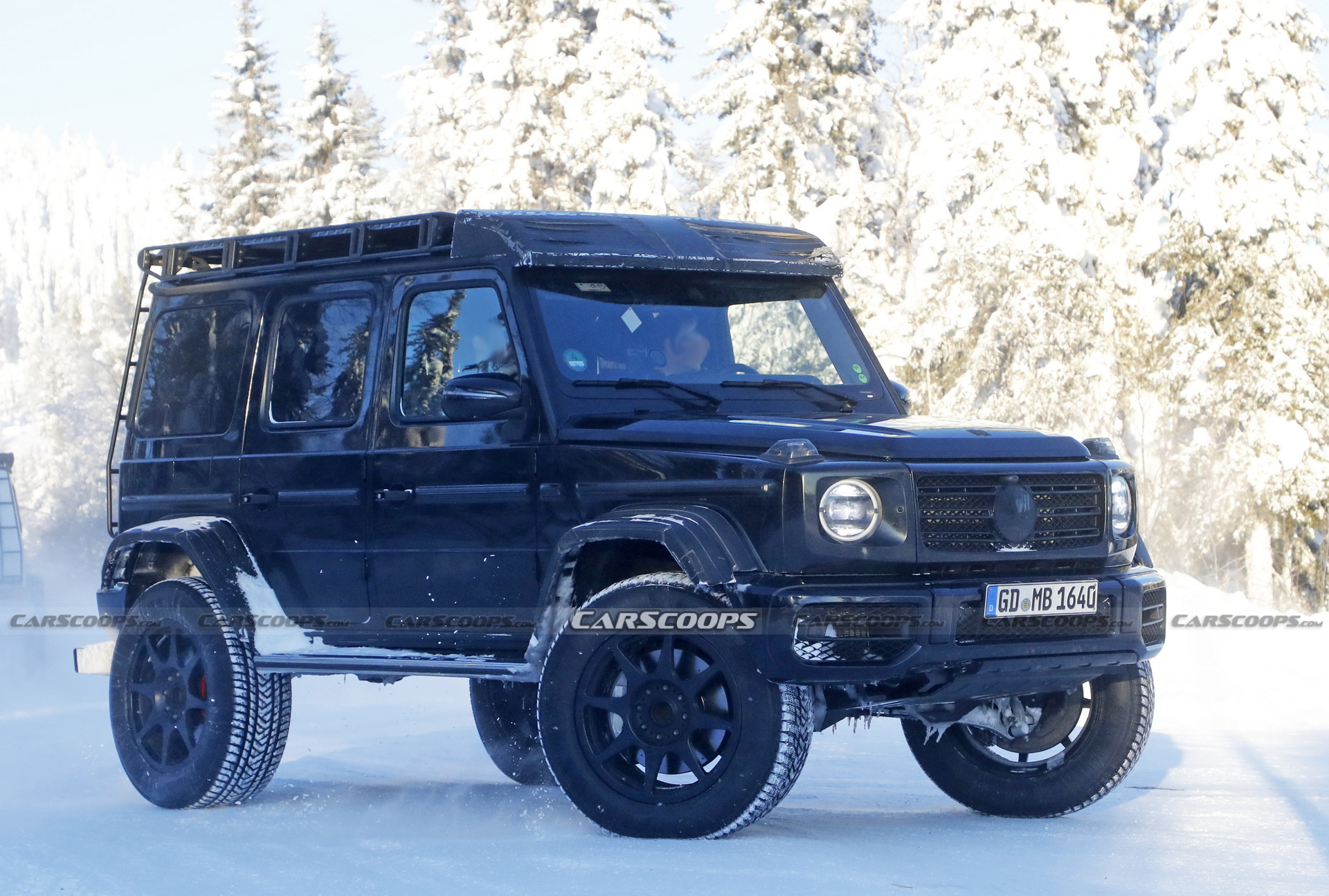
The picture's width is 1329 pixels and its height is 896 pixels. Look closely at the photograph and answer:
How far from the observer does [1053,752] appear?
256 inches

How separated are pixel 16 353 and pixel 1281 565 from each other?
147 metres

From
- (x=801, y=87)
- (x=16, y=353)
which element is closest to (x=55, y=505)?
(x=801, y=87)

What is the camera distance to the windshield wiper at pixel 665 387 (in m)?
6.18

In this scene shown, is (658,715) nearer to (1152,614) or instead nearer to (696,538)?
(696,538)

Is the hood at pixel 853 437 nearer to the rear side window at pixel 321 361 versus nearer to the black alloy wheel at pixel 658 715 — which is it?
the black alloy wheel at pixel 658 715

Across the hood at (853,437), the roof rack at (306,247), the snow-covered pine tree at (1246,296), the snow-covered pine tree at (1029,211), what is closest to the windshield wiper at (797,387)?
the hood at (853,437)

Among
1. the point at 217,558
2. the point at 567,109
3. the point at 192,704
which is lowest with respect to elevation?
the point at 192,704

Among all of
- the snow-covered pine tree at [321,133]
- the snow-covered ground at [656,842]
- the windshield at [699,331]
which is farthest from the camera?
the snow-covered pine tree at [321,133]

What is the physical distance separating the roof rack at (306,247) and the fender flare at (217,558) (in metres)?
1.21

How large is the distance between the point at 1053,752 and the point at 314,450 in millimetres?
3338

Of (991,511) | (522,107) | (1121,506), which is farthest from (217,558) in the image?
(522,107)

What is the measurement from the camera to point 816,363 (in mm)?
6742

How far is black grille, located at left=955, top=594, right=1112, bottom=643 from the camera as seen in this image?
523 centimetres

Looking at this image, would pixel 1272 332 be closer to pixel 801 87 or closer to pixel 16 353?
pixel 801 87
